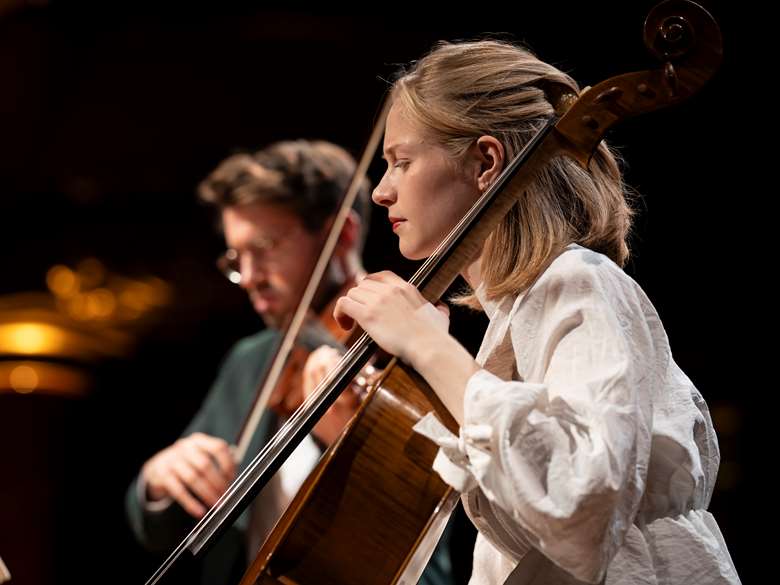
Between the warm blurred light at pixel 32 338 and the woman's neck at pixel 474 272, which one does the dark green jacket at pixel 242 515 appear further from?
the warm blurred light at pixel 32 338

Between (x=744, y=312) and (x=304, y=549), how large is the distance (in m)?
1.96

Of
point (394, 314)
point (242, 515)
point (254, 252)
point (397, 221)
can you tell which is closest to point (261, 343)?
point (254, 252)

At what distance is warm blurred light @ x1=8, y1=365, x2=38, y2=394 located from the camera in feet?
11.7

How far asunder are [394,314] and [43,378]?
2798mm

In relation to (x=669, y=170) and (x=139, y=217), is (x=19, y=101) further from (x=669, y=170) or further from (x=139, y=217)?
(x=669, y=170)

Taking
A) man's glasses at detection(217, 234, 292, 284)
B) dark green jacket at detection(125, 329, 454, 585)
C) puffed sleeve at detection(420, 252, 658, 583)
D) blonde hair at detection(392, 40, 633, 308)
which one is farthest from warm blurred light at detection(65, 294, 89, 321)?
puffed sleeve at detection(420, 252, 658, 583)

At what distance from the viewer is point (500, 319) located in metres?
1.13

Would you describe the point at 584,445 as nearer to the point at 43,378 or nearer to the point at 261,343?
the point at 261,343

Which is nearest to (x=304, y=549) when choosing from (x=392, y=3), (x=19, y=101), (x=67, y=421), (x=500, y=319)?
(x=500, y=319)

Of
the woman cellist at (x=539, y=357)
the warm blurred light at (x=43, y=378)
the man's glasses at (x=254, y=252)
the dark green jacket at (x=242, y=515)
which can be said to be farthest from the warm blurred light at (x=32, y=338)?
the woman cellist at (x=539, y=357)

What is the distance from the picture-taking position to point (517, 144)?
3.82 ft

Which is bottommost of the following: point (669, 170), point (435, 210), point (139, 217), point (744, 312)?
point (744, 312)

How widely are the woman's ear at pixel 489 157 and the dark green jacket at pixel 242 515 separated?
2.65ft

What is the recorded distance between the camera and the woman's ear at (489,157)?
1153mm
